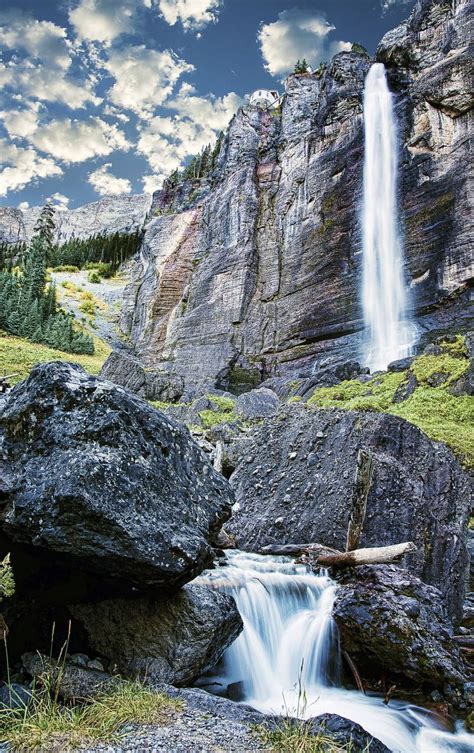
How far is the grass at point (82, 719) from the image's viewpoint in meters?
3.37

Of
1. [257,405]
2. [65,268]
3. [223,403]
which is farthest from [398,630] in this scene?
[65,268]

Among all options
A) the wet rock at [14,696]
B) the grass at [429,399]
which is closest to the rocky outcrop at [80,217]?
the grass at [429,399]

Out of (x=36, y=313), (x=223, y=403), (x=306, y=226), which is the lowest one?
(x=223, y=403)

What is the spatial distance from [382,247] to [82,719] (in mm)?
34248

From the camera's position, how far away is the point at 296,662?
6.75 meters

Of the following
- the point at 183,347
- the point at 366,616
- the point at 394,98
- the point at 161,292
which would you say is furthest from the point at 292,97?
the point at 366,616

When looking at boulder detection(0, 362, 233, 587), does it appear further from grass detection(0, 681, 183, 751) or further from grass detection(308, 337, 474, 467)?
grass detection(308, 337, 474, 467)

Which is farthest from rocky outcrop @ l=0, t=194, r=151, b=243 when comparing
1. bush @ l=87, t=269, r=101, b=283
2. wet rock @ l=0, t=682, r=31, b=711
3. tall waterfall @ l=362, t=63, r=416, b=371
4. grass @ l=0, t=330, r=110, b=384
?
wet rock @ l=0, t=682, r=31, b=711

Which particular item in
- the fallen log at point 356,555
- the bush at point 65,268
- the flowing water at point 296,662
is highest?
the bush at point 65,268

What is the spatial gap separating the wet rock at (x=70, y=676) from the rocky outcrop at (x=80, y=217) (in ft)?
546

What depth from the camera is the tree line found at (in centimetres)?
4528

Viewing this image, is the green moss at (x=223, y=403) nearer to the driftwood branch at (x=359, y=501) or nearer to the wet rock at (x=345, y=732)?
the driftwood branch at (x=359, y=501)

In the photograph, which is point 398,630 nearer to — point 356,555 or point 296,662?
point 296,662

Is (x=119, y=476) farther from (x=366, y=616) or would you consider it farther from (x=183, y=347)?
(x=183, y=347)
